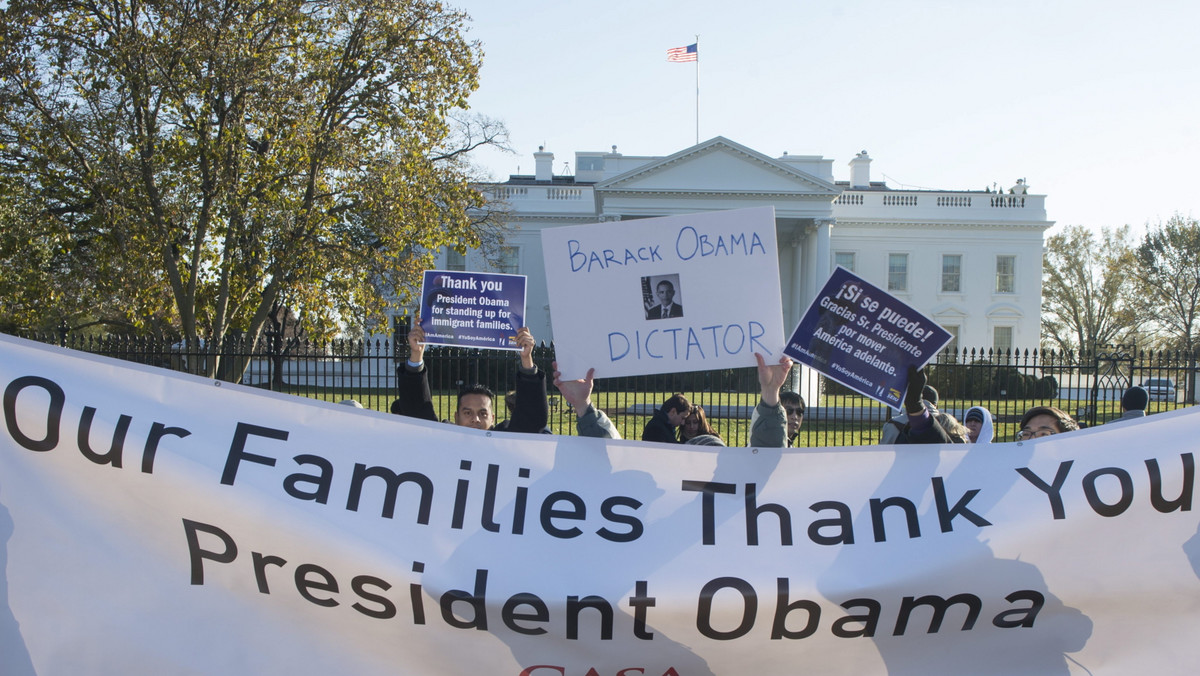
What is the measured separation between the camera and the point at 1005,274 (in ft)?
168

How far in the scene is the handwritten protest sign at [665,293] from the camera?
11.5ft

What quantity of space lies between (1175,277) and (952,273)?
10.6 metres

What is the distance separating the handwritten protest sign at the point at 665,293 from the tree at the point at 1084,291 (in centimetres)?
5472

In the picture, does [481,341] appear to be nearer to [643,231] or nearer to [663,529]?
[643,231]

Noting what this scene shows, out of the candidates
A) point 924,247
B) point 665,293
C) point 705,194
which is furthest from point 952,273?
point 665,293

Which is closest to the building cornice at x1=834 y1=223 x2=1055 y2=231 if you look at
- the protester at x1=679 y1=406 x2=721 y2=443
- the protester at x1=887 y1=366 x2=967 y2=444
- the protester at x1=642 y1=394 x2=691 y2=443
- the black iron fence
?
the black iron fence

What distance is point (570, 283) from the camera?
3.62 metres

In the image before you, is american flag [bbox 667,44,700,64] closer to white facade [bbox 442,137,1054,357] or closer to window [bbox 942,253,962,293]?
white facade [bbox 442,137,1054,357]

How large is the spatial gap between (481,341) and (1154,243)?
49.1m

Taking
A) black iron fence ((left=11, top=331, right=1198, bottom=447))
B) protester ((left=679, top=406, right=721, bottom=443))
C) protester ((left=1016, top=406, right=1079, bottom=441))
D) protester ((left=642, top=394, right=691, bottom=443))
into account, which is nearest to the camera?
protester ((left=1016, top=406, right=1079, bottom=441))

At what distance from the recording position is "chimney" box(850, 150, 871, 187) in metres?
56.5

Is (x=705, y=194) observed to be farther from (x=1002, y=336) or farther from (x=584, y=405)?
(x=584, y=405)

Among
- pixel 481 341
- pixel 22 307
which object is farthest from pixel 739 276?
pixel 22 307

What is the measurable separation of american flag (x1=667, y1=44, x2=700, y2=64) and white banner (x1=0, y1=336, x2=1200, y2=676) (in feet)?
129
